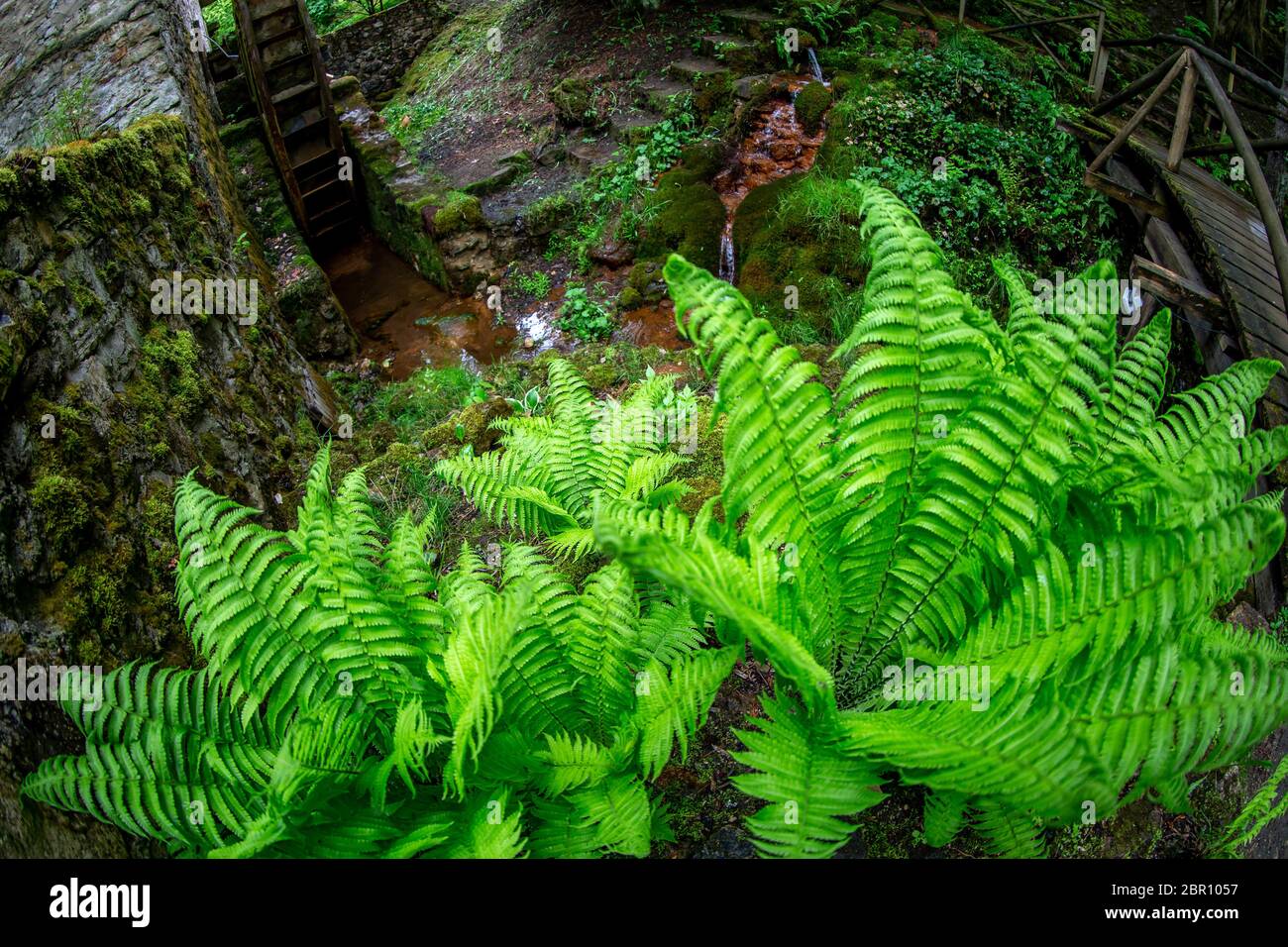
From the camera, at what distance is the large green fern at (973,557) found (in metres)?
1.51

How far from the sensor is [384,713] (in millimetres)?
2246

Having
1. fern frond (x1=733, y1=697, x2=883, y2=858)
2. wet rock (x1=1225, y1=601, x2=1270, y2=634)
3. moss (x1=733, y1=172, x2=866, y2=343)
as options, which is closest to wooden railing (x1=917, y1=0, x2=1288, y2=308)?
wet rock (x1=1225, y1=601, x2=1270, y2=634)

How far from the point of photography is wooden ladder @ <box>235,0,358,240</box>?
30.1ft

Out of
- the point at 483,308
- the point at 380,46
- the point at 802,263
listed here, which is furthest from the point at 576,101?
the point at 380,46

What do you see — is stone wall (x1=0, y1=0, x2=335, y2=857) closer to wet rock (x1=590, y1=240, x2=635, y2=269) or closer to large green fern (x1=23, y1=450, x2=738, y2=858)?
large green fern (x1=23, y1=450, x2=738, y2=858)

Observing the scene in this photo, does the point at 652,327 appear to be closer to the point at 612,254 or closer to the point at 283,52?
the point at 612,254

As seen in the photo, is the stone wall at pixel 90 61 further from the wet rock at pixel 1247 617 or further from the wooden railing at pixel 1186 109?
the wet rock at pixel 1247 617

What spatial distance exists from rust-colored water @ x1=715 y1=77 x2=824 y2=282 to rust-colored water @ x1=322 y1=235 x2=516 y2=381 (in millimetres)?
2734

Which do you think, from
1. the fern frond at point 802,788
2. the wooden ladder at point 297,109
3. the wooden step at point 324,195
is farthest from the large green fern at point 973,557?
the wooden step at point 324,195

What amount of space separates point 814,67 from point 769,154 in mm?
1272

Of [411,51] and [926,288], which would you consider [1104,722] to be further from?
[411,51]
